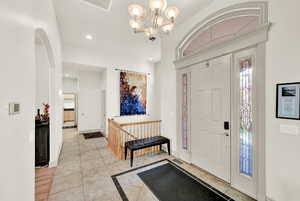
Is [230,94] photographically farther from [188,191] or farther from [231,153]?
[188,191]

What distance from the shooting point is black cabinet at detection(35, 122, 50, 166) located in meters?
3.09

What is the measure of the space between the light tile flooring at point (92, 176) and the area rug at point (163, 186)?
10 centimetres

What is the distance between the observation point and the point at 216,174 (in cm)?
258

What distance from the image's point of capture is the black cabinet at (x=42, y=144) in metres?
3.09

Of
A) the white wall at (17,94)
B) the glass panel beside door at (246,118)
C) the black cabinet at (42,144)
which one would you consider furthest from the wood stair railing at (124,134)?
the glass panel beside door at (246,118)

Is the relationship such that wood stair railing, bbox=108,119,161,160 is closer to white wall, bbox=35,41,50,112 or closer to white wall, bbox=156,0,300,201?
white wall, bbox=35,41,50,112

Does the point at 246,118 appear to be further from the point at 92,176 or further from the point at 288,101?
the point at 92,176

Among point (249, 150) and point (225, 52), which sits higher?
point (225, 52)

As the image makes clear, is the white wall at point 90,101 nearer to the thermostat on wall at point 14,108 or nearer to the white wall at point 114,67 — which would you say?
the white wall at point 114,67

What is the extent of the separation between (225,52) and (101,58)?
4.50 m

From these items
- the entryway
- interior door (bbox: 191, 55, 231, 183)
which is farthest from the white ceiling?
the entryway

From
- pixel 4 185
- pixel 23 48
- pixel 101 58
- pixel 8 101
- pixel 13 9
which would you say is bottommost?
pixel 4 185

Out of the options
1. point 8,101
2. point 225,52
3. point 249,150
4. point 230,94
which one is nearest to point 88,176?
point 8,101

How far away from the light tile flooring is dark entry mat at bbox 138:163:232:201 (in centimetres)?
21
